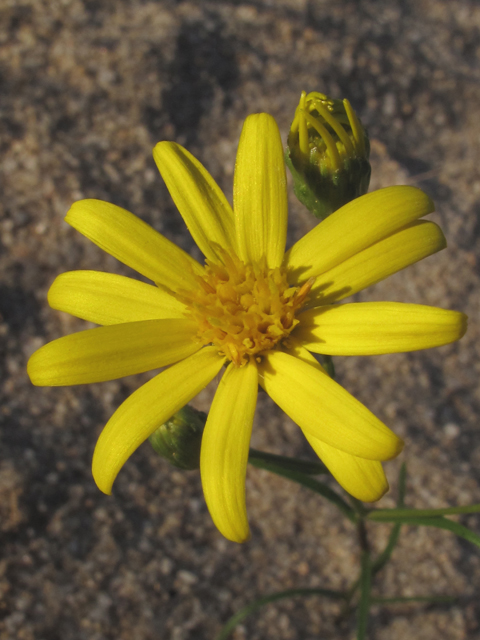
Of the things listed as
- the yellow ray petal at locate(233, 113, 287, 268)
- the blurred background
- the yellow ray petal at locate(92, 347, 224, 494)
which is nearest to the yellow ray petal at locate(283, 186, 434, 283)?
the yellow ray petal at locate(233, 113, 287, 268)

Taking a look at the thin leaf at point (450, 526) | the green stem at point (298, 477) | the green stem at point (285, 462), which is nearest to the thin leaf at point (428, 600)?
the green stem at point (298, 477)

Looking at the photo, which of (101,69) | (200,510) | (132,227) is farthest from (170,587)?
(101,69)

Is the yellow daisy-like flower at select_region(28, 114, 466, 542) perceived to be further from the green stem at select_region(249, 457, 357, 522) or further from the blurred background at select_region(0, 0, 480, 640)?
the blurred background at select_region(0, 0, 480, 640)

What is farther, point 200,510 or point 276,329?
point 200,510

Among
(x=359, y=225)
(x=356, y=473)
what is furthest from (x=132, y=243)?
(x=356, y=473)

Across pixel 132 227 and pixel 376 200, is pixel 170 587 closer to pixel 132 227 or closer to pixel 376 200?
pixel 132 227
